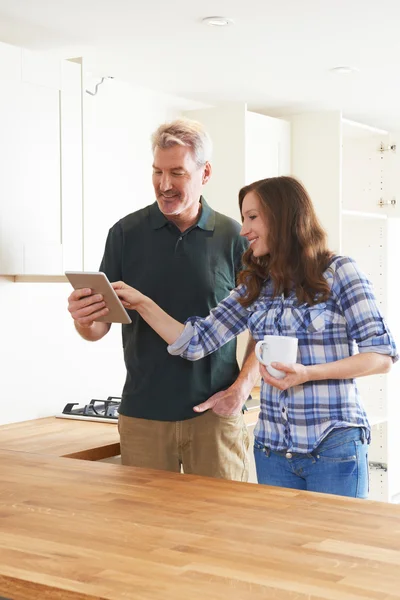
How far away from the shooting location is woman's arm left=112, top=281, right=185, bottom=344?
8.13 ft

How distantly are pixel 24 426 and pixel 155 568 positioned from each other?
2.11 metres

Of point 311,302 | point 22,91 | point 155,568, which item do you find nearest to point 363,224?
point 22,91

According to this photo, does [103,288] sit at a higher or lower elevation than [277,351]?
higher

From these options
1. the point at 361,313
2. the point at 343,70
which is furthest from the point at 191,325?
the point at 343,70

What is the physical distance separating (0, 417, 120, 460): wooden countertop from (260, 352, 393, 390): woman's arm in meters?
0.97

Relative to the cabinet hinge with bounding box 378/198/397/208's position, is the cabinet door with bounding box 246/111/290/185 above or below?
above

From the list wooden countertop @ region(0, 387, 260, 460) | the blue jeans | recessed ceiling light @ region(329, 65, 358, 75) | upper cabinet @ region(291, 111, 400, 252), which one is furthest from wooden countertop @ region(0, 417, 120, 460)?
upper cabinet @ region(291, 111, 400, 252)

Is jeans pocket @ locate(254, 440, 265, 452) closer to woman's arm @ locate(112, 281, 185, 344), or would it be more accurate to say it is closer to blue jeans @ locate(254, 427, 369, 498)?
blue jeans @ locate(254, 427, 369, 498)

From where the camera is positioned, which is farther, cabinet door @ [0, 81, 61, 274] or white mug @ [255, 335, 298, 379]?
cabinet door @ [0, 81, 61, 274]

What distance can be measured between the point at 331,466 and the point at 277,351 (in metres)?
0.35

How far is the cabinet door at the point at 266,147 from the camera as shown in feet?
14.3

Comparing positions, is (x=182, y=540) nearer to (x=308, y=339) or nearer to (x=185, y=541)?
(x=185, y=541)

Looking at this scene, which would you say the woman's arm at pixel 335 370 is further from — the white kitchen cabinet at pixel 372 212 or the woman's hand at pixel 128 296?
the white kitchen cabinet at pixel 372 212

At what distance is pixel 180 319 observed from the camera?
2664 millimetres
